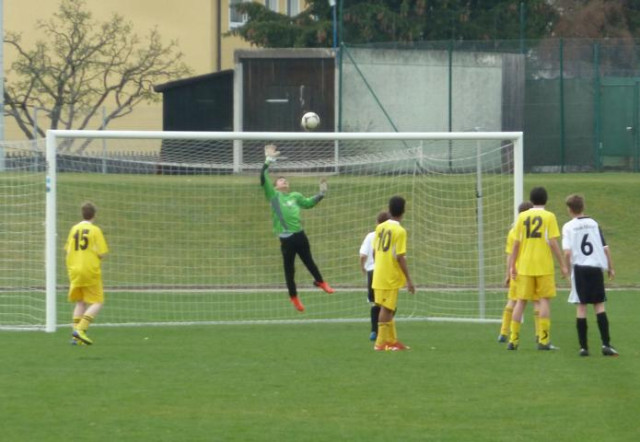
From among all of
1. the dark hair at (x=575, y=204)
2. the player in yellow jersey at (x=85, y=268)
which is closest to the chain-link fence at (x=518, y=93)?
the player in yellow jersey at (x=85, y=268)

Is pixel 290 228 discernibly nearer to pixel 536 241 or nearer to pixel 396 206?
pixel 396 206

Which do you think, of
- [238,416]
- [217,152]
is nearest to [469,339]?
[238,416]

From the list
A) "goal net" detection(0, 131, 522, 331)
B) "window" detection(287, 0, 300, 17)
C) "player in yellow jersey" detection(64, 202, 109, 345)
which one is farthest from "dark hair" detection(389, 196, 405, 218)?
"window" detection(287, 0, 300, 17)

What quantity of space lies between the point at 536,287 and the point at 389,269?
1560 millimetres

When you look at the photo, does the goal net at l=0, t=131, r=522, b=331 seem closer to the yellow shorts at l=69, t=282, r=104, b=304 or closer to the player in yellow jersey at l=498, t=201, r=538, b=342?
the player in yellow jersey at l=498, t=201, r=538, b=342

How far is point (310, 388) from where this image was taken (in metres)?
11.6

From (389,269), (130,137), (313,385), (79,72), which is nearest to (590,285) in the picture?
(389,269)

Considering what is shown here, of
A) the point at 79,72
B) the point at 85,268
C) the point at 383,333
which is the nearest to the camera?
the point at 383,333

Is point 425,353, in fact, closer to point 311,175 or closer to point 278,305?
point 278,305

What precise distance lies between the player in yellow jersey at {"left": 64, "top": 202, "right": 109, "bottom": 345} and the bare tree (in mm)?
20963

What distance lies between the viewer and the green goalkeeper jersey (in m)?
17.7

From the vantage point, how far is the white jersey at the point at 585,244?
1355 centimetres

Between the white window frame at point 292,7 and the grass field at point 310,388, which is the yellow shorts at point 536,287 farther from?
the white window frame at point 292,7

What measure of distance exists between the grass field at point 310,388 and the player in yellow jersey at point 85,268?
1.12ft
